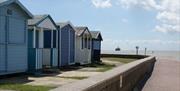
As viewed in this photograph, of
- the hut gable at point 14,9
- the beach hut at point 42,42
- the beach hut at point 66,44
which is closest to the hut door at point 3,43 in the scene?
the hut gable at point 14,9

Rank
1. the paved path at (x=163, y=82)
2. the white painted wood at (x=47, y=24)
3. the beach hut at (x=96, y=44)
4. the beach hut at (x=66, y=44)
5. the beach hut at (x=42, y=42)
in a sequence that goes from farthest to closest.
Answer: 1. the beach hut at (x=96, y=44)
2. the beach hut at (x=66, y=44)
3. the white painted wood at (x=47, y=24)
4. the beach hut at (x=42, y=42)
5. the paved path at (x=163, y=82)

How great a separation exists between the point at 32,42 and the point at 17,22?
2535mm

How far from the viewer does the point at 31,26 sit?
19.5 metres

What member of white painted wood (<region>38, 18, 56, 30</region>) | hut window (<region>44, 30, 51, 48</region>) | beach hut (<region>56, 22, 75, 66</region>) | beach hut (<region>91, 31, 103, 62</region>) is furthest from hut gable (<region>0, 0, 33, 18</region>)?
beach hut (<region>91, 31, 103, 62</region>)

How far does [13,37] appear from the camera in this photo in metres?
17.1

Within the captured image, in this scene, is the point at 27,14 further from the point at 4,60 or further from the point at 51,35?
the point at 51,35

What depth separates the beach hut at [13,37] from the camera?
16250mm

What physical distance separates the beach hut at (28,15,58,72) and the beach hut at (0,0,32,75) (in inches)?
54.6

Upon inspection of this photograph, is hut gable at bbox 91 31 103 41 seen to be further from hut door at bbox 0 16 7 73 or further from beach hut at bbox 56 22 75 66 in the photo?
hut door at bbox 0 16 7 73

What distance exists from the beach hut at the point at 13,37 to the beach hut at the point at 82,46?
1150 cm

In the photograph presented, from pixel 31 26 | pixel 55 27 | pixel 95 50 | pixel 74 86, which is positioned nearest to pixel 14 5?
pixel 31 26

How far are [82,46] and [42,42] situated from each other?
31.5 ft

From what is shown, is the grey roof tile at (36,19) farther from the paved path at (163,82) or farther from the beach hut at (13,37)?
the paved path at (163,82)

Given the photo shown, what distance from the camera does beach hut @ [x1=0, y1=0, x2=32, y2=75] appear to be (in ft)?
53.3
